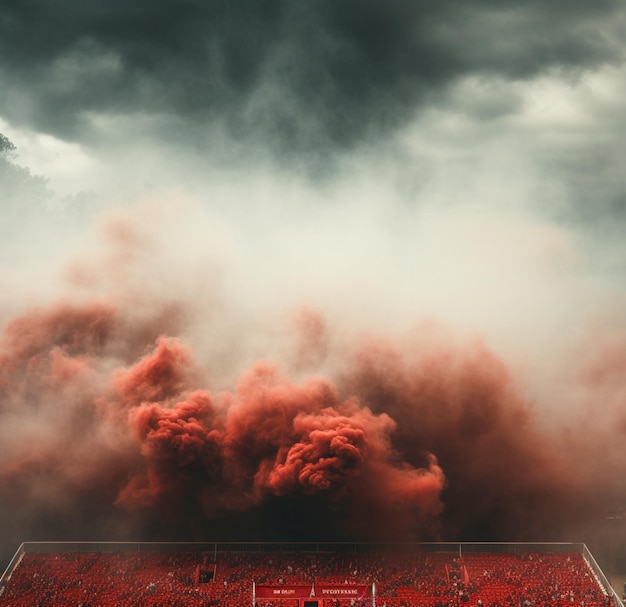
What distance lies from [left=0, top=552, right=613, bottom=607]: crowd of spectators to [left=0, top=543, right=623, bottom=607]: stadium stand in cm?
7

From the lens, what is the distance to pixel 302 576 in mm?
53719

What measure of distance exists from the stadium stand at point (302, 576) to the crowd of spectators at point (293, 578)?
70mm

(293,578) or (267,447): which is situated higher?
(267,447)

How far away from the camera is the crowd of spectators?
2034 inches

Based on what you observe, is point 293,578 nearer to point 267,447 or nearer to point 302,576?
point 302,576

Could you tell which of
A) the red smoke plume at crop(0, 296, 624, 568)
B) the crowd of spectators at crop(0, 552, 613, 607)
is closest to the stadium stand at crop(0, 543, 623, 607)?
the crowd of spectators at crop(0, 552, 613, 607)

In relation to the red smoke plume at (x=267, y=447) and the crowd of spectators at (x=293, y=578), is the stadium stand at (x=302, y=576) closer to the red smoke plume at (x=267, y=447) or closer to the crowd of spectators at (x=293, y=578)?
the crowd of spectators at (x=293, y=578)

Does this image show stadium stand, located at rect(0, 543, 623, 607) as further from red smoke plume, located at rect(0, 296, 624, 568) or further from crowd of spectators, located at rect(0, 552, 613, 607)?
red smoke plume, located at rect(0, 296, 624, 568)

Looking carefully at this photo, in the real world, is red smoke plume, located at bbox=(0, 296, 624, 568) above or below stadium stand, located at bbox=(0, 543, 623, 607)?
above

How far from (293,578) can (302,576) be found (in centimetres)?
65

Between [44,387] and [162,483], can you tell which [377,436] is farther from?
[44,387]

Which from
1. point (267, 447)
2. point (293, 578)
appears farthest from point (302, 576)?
point (267, 447)

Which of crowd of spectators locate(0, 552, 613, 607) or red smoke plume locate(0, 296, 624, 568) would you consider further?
red smoke plume locate(0, 296, 624, 568)

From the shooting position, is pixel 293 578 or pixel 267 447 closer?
pixel 293 578
